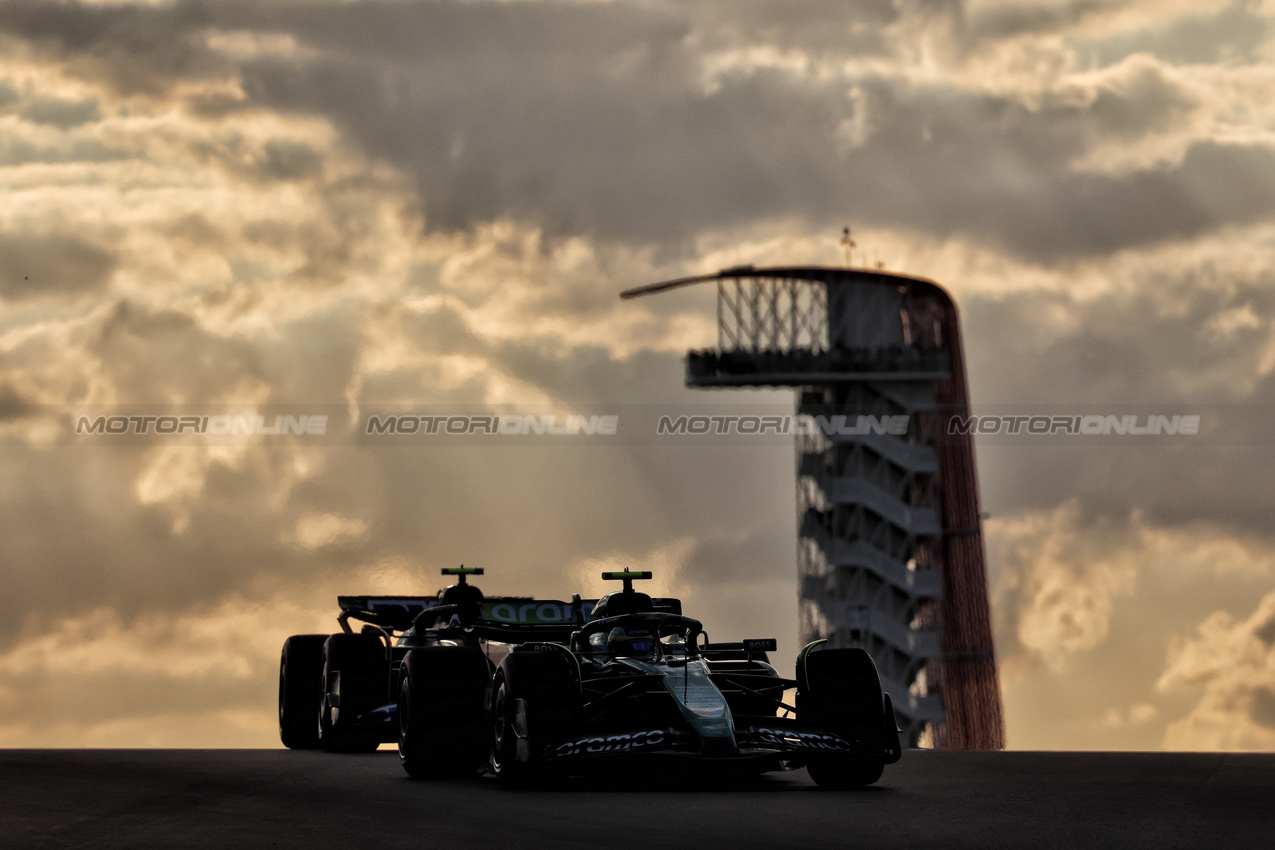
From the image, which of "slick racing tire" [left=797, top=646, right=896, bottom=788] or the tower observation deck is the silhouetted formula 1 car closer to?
"slick racing tire" [left=797, top=646, right=896, bottom=788]

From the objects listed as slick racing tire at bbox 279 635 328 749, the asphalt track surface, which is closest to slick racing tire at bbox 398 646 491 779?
the asphalt track surface

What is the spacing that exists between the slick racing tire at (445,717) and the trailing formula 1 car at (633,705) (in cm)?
1

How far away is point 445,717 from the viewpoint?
18.9 m

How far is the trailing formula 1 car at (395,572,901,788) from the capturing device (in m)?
16.7

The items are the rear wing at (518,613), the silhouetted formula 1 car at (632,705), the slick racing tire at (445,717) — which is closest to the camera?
the silhouetted formula 1 car at (632,705)

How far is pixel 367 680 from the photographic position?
24.2 m

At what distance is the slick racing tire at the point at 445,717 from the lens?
18.8m

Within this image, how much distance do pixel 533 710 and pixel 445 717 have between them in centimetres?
237

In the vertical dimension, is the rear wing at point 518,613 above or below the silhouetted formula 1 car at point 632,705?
above

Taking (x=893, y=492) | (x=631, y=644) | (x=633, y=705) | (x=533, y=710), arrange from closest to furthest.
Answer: (x=533, y=710) → (x=633, y=705) → (x=631, y=644) → (x=893, y=492)

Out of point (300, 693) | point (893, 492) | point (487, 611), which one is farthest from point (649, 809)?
point (893, 492)

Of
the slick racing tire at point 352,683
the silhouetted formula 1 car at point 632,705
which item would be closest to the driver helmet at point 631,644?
the silhouetted formula 1 car at point 632,705

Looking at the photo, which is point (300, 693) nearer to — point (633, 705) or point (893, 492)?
point (633, 705)

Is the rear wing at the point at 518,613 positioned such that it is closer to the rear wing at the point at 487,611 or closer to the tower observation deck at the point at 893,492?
the rear wing at the point at 487,611
